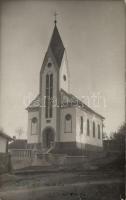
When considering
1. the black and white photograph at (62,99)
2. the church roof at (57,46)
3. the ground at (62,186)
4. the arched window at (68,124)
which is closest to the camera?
the ground at (62,186)

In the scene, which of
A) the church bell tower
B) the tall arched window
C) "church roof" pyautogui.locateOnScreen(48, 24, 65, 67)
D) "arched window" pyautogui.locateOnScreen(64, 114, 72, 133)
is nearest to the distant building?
the church bell tower

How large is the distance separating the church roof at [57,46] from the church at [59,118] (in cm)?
1

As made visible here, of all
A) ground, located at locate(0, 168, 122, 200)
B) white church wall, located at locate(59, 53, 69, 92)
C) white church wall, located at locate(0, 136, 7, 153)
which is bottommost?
ground, located at locate(0, 168, 122, 200)

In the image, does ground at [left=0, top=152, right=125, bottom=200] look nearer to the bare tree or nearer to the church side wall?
the church side wall

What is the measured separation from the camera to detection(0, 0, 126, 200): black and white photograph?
3510 mm

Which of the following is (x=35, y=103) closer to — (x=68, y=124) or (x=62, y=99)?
(x=62, y=99)

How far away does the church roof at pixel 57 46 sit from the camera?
373 cm

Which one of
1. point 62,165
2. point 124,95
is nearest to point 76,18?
point 124,95

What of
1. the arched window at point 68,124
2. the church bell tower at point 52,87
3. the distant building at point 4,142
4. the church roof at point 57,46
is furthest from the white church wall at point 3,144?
the church roof at point 57,46

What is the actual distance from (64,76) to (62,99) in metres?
0.26

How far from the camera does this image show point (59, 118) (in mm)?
3646

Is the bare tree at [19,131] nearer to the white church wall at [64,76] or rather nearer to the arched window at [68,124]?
the arched window at [68,124]

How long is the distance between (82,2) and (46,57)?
74cm

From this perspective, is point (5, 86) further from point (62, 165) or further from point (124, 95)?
point (124, 95)
